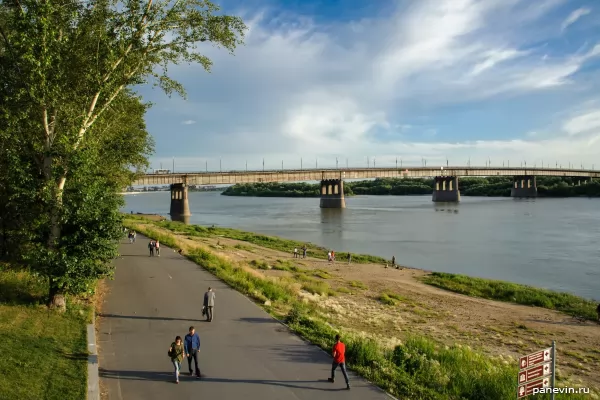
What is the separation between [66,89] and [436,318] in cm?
1994

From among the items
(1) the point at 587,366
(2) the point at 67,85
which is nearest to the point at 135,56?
(2) the point at 67,85

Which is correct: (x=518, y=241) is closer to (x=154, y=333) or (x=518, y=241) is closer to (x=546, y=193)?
(x=154, y=333)

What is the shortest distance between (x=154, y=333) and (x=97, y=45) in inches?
393

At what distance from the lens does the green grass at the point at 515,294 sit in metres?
28.3

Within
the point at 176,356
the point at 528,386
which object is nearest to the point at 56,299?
the point at 176,356

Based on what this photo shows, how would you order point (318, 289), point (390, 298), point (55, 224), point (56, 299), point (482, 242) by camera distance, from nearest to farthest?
point (55, 224), point (56, 299), point (318, 289), point (390, 298), point (482, 242)

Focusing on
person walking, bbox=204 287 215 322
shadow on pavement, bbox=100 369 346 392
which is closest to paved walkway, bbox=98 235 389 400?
shadow on pavement, bbox=100 369 346 392

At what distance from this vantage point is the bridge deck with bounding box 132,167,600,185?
100 meters

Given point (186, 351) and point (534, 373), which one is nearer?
point (534, 373)

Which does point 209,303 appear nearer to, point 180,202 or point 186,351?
point 186,351

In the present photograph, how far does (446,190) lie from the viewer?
15362 cm

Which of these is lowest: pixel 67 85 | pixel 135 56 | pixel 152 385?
pixel 152 385

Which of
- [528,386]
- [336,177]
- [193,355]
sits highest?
[336,177]

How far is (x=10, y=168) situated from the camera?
14891mm
